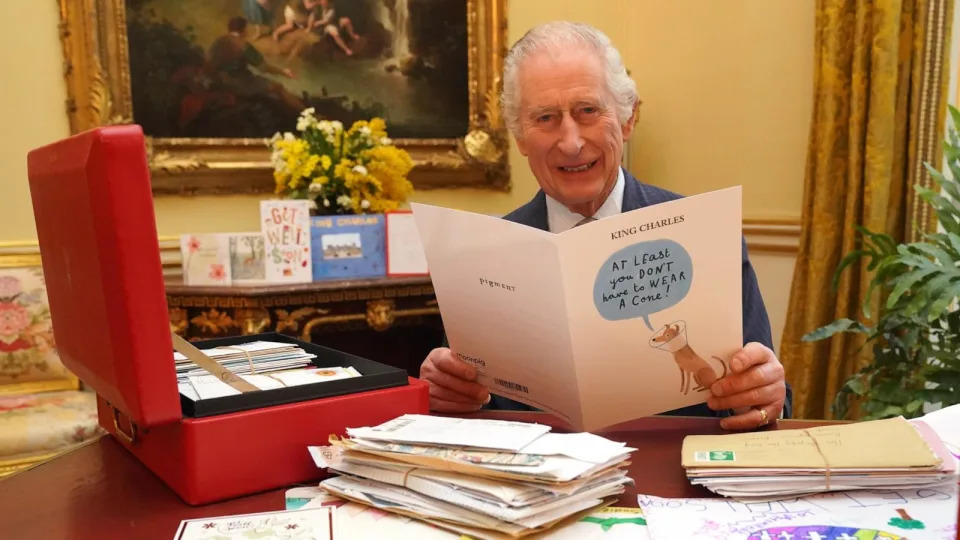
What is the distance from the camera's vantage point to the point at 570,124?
152 cm

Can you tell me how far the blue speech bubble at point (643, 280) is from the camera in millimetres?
988

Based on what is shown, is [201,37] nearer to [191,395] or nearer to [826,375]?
[191,395]

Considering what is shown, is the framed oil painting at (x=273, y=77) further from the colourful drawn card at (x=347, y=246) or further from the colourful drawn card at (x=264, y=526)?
the colourful drawn card at (x=264, y=526)

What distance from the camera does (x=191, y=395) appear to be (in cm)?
93

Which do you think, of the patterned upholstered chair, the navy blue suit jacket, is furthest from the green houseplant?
the patterned upholstered chair

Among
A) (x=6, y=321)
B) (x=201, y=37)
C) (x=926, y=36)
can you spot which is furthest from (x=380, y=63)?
(x=926, y=36)

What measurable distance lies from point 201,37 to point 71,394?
4.89ft

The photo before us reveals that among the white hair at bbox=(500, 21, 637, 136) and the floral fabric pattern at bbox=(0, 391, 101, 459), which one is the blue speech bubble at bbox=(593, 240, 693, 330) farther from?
the floral fabric pattern at bbox=(0, 391, 101, 459)

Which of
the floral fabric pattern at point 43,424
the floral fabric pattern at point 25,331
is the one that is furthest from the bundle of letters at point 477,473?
the floral fabric pattern at point 25,331

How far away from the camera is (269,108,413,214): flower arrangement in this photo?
276 cm

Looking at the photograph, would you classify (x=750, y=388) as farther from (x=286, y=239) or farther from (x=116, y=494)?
(x=286, y=239)

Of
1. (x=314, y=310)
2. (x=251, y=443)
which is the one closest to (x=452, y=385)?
(x=251, y=443)

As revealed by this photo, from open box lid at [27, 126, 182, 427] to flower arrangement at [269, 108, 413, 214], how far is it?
1829mm

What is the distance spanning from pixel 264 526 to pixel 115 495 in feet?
0.83
